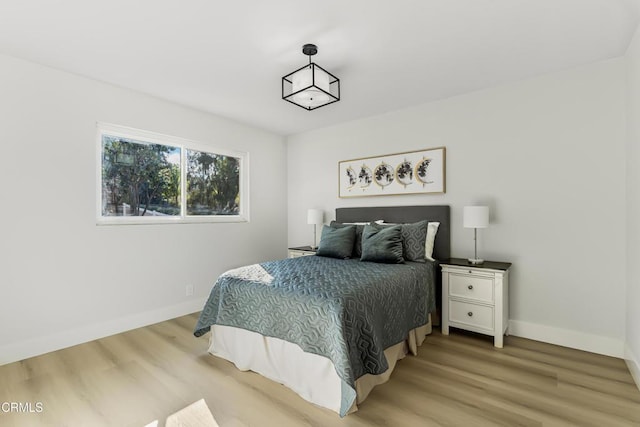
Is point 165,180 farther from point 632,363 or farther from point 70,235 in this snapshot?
point 632,363

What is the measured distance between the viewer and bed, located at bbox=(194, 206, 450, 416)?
6.18 ft

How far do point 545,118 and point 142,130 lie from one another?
4.12 m

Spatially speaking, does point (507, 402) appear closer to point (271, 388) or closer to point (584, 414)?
point (584, 414)

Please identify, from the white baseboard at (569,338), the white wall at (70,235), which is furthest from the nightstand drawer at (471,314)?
the white wall at (70,235)

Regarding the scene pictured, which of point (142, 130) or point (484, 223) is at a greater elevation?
point (142, 130)

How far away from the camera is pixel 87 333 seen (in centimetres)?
292

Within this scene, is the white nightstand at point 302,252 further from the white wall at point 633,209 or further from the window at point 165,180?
the white wall at point 633,209

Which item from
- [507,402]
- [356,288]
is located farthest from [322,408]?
[507,402]

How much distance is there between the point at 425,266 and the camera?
9.73 ft

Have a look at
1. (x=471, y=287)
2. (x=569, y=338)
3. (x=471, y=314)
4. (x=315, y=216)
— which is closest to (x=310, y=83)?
(x=315, y=216)

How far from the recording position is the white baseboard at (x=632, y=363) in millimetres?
2118

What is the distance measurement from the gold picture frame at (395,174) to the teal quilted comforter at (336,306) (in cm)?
108

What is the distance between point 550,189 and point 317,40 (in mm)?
2505

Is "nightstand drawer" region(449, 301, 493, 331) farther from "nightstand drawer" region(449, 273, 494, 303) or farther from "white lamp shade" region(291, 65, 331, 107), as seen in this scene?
"white lamp shade" region(291, 65, 331, 107)
